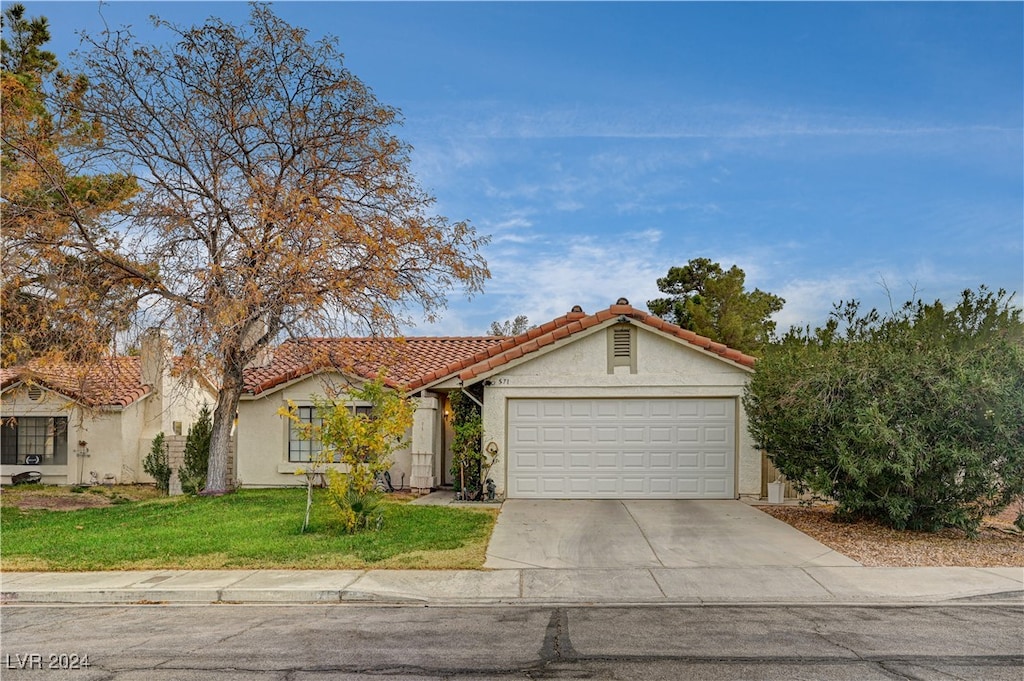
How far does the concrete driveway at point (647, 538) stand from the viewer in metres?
10.3

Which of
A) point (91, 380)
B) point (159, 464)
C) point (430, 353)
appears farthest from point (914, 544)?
point (159, 464)

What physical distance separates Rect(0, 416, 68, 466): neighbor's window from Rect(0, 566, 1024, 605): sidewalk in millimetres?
14932

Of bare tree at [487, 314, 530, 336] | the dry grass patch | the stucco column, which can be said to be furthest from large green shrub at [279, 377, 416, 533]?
bare tree at [487, 314, 530, 336]

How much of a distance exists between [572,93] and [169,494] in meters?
14.5

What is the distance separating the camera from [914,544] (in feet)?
37.3

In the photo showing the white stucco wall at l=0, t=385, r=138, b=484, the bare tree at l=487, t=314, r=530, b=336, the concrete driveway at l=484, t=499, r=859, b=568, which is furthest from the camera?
the bare tree at l=487, t=314, r=530, b=336

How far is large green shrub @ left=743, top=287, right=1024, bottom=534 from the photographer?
1114 centimetres

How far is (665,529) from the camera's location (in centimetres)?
1259

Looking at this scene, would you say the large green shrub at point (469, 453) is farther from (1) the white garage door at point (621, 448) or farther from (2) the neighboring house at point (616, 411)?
(1) the white garage door at point (621, 448)

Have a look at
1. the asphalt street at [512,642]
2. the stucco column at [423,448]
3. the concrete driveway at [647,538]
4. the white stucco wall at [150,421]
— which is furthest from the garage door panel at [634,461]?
the white stucco wall at [150,421]

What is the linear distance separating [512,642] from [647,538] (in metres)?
5.47

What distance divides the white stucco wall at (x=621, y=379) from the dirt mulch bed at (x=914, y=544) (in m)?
2.71

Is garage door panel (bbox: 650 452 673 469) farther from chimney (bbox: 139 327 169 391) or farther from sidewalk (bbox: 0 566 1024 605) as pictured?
chimney (bbox: 139 327 169 391)

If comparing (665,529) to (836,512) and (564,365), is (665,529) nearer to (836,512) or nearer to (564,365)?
(836,512)
